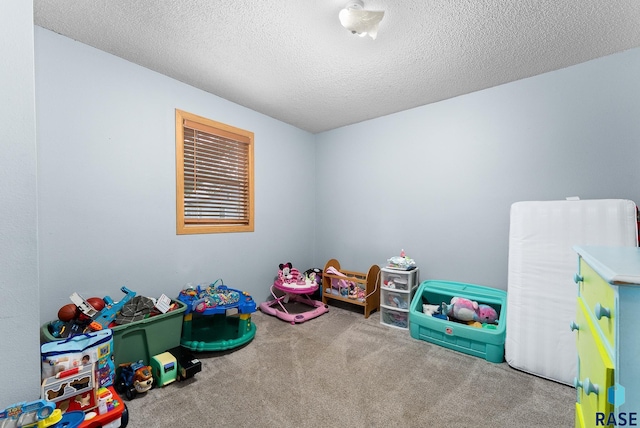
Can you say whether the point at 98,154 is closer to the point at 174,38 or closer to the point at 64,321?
the point at 174,38

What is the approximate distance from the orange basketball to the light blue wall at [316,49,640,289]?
108 inches

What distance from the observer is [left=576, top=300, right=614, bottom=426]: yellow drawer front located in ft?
2.37

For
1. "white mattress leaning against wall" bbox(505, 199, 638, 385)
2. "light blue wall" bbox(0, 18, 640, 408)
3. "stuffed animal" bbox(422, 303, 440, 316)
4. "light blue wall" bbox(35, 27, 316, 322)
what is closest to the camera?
"light blue wall" bbox(0, 18, 640, 408)

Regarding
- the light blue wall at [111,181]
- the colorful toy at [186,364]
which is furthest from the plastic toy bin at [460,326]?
A: the light blue wall at [111,181]

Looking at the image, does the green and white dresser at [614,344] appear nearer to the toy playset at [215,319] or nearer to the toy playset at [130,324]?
the toy playset at [215,319]

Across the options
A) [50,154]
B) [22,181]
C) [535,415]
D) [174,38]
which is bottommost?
[535,415]

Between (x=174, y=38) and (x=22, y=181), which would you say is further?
(x=174, y=38)

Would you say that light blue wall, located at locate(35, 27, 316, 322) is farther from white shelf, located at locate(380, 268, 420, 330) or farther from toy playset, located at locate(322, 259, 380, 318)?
white shelf, located at locate(380, 268, 420, 330)

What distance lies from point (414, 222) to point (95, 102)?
3.15 m

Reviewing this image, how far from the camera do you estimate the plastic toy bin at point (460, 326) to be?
6.70ft

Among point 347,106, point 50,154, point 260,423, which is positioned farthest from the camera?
point 347,106

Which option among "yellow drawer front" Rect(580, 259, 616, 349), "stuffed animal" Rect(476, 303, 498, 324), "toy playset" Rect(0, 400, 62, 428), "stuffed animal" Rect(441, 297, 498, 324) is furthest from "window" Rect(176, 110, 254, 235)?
"yellow drawer front" Rect(580, 259, 616, 349)

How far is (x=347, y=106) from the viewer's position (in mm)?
2973

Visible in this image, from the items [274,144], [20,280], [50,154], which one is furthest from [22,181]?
[274,144]
